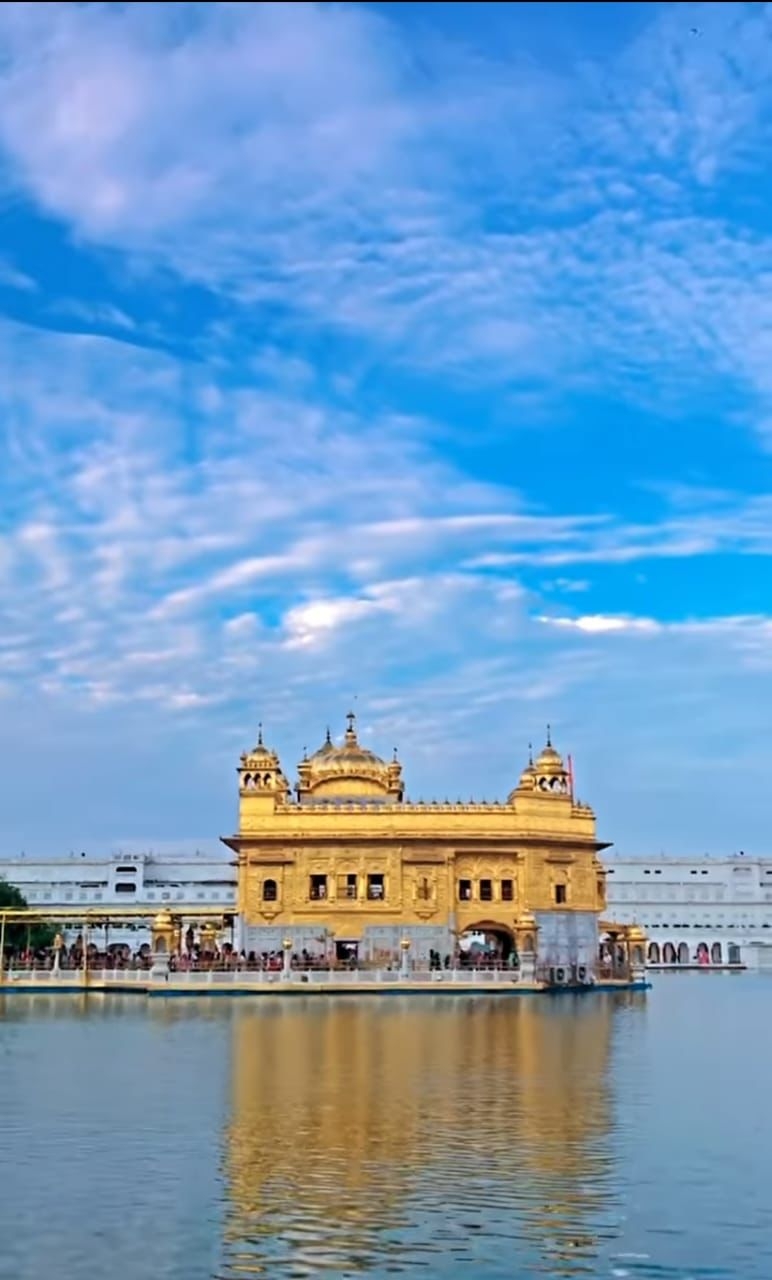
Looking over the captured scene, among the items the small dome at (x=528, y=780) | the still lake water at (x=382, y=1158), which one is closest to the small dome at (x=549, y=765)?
the small dome at (x=528, y=780)

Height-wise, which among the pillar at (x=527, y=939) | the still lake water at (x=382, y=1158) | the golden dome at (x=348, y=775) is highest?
A: the golden dome at (x=348, y=775)

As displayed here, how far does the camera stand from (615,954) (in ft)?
204

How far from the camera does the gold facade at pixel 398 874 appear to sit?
5650 centimetres

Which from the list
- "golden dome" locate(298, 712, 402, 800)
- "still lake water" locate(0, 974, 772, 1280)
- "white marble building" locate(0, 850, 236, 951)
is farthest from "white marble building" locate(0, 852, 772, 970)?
"still lake water" locate(0, 974, 772, 1280)

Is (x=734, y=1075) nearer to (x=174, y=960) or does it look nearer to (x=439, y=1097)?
(x=439, y=1097)

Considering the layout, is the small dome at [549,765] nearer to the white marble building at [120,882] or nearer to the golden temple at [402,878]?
the golden temple at [402,878]

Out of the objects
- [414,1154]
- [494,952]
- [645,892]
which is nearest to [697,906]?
[645,892]

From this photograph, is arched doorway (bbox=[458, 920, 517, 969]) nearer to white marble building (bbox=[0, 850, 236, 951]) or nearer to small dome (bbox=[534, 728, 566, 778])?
small dome (bbox=[534, 728, 566, 778])

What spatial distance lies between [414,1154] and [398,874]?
40702mm

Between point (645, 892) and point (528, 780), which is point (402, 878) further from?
point (645, 892)

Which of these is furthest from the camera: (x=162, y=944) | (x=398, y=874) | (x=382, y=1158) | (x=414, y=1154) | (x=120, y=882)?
(x=120, y=882)

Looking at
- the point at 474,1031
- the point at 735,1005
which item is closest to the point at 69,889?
the point at 735,1005

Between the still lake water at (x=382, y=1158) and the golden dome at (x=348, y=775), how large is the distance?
3153 cm

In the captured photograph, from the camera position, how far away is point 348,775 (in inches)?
2443
